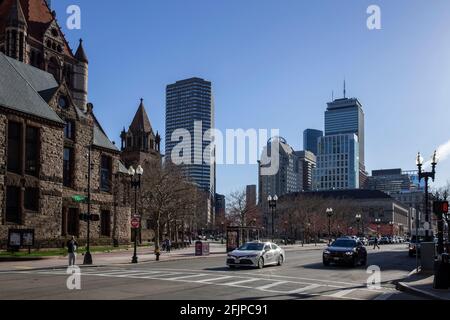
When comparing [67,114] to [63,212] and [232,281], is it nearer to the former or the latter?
[63,212]

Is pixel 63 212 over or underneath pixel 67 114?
underneath

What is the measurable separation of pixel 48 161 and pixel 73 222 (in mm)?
8588

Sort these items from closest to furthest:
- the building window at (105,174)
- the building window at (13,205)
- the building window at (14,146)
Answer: the building window at (13,205) < the building window at (14,146) < the building window at (105,174)

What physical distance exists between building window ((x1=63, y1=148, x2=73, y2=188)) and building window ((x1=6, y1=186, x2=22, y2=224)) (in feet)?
29.3

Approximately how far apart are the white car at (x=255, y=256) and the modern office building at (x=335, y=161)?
150 metres

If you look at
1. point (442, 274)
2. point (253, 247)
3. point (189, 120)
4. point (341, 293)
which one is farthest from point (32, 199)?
point (189, 120)

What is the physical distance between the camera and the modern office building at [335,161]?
182875 mm

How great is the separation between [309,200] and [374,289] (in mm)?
96635

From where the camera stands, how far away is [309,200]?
11569cm

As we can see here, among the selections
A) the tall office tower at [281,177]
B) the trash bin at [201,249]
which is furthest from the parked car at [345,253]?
the tall office tower at [281,177]

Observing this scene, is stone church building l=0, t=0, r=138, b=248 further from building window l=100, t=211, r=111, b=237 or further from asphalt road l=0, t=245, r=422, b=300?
asphalt road l=0, t=245, r=422, b=300

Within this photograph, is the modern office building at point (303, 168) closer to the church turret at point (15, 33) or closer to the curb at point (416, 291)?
the church turret at point (15, 33)

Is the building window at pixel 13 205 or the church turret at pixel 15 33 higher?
the church turret at pixel 15 33
